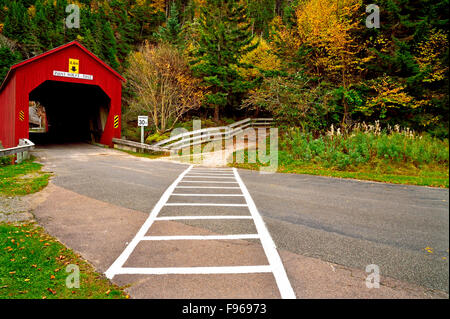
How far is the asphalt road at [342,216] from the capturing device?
2967mm

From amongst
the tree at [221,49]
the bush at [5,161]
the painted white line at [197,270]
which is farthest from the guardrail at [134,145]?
the painted white line at [197,270]

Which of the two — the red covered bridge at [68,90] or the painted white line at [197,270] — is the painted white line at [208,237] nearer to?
the painted white line at [197,270]

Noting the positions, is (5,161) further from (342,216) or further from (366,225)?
(366,225)

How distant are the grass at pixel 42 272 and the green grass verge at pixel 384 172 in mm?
2797

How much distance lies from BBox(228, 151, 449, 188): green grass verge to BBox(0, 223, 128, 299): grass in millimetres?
2797

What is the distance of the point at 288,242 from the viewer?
3.81 meters

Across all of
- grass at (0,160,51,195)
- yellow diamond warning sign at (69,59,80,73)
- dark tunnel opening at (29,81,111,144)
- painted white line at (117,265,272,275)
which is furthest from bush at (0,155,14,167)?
painted white line at (117,265,272,275)

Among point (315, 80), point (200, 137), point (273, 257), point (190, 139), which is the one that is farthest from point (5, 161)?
point (315, 80)

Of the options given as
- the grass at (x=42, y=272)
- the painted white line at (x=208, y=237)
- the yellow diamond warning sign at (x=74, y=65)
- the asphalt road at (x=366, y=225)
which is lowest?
the grass at (x=42, y=272)

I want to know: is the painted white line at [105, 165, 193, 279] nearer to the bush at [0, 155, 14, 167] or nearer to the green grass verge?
the green grass verge

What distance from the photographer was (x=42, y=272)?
301 cm

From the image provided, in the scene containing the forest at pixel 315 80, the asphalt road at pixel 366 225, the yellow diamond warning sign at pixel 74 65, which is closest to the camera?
the asphalt road at pixel 366 225

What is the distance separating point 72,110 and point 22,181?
24432mm

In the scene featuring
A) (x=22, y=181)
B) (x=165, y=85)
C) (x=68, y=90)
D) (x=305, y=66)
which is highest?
(x=305, y=66)
